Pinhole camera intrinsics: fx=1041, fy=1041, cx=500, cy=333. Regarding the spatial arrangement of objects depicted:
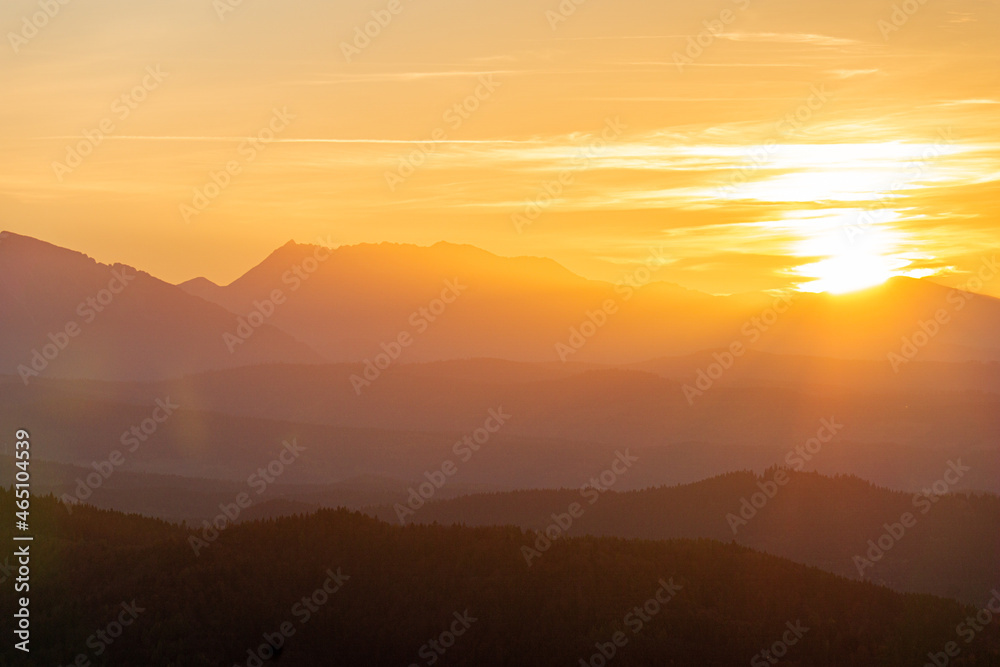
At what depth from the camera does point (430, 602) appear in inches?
766

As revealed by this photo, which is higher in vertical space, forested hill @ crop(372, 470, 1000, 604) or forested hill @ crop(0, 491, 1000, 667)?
forested hill @ crop(0, 491, 1000, 667)

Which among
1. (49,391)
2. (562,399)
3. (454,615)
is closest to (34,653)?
(454,615)

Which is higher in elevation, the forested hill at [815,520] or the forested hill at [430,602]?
the forested hill at [430,602]

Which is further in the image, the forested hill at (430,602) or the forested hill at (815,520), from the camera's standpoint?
the forested hill at (815,520)

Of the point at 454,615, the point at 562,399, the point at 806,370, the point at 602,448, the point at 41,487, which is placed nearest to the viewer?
the point at 454,615

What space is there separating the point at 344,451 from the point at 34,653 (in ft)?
385

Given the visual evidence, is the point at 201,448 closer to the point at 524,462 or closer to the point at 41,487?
the point at 524,462

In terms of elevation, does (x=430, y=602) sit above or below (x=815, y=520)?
above

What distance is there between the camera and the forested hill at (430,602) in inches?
704

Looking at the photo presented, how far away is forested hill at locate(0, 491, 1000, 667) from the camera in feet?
58.6

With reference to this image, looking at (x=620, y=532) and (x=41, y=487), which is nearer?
(x=620, y=532)

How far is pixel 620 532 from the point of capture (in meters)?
38.5

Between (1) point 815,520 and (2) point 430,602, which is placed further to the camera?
(1) point 815,520

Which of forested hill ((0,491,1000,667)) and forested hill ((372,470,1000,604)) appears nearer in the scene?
forested hill ((0,491,1000,667))
